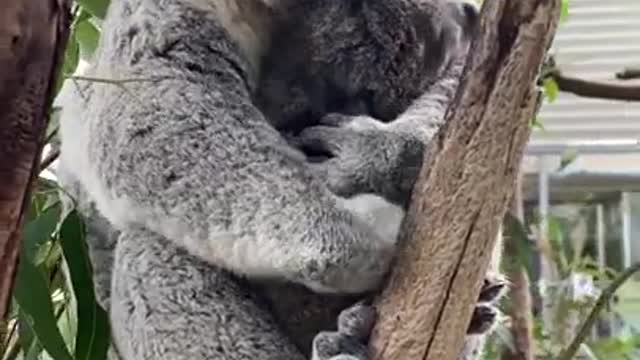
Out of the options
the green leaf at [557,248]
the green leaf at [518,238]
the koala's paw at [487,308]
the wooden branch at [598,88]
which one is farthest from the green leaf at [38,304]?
the green leaf at [557,248]

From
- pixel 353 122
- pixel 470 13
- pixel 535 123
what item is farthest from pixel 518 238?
pixel 353 122

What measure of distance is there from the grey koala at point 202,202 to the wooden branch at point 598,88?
0.60 metres

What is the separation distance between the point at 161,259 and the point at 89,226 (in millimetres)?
221

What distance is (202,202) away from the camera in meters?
1.15

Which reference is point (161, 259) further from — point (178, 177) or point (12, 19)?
point (12, 19)

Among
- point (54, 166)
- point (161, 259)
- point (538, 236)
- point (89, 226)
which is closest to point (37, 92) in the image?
point (161, 259)

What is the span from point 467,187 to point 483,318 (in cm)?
19

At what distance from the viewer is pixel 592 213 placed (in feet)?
11.1

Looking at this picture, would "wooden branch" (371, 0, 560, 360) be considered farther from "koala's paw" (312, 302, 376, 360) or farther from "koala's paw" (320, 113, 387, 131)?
"koala's paw" (320, 113, 387, 131)

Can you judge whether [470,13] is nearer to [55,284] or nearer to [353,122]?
[353,122]

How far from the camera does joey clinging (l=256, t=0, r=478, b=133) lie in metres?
1.34

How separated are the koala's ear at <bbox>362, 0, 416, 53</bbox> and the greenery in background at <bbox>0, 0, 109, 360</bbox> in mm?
301

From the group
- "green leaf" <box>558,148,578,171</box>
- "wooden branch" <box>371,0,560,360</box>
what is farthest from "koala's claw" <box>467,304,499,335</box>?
"green leaf" <box>558,148,578,171</box>

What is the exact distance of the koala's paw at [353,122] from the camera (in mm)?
1195
